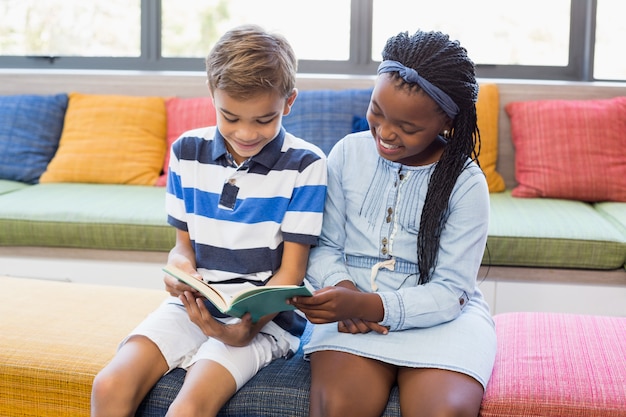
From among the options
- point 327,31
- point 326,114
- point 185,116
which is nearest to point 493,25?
point 327,31

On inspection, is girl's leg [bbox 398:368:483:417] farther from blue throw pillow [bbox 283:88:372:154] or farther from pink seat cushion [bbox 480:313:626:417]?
blue throw pillow [bbox 283:88:372:154]

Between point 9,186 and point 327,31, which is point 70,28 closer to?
point 9,186

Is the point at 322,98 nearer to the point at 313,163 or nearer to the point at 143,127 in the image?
the point at 143,127

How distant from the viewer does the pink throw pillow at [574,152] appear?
324 cm

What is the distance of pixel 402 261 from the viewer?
1739 millimetres

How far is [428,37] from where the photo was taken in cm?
167

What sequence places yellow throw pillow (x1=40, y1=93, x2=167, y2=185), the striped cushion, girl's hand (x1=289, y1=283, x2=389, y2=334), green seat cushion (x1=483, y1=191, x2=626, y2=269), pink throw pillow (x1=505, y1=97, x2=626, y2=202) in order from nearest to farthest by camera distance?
girl's hand (x1=289, y1=283, x2=389, y2=334) < the striped cushion < green seat cushion (x1=483, y1=191, x2=626, y2=269) < pink throw pillow (x1=505, y1=97, x2=626, y2=202) < yellow throw pillow (x1=40, y1=93, x2=167, y2=185)

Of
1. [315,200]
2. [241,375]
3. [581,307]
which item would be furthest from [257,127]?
[581,307]

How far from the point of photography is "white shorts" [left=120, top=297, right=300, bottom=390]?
5.34 ft

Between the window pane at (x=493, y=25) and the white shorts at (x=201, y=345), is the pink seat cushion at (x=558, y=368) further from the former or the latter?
the window pane at (x=493, y=25)

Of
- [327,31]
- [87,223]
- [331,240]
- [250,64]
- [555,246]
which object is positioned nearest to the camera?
[250,64]

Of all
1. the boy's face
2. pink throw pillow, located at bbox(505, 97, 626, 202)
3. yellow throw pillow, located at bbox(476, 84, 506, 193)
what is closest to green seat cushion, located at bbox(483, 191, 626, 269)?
pink throw pillow, located at bbox(505, 97, 626, 202)

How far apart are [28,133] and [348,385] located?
257 cm

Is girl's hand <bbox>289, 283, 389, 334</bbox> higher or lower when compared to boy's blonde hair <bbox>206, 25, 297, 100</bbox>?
lower
